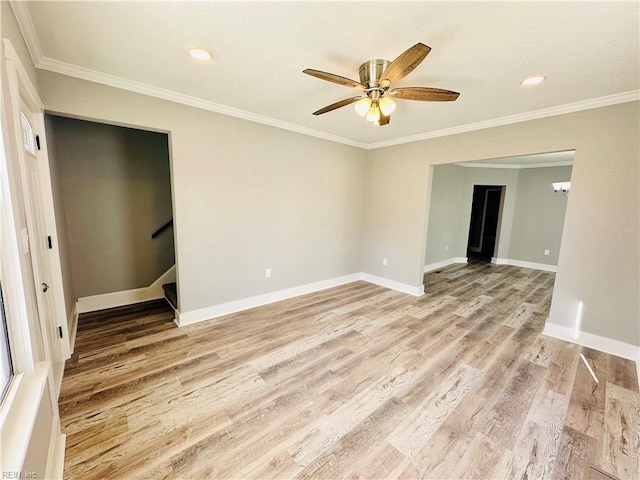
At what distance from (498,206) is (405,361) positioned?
19.8 ft

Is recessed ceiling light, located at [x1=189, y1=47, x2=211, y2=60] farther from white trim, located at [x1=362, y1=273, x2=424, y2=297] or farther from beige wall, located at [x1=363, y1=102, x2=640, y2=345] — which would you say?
white trim, located at [x1=362, y1=273, x2=424, y2=297]

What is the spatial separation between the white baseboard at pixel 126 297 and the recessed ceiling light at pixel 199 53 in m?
3.06

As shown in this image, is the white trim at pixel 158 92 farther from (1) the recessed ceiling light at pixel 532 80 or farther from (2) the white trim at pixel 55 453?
(2) the white trim at pixel 55 453

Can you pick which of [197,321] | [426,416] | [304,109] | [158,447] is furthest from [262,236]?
[426,416]

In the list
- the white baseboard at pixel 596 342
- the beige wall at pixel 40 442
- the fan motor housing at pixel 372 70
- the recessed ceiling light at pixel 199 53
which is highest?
the recessed ceiling light at pixel 199 53

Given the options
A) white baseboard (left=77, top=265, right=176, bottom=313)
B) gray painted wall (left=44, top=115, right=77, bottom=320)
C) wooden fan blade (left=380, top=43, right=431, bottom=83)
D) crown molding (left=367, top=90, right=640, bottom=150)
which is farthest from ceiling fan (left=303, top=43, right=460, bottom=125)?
white baseboard (left=77, top=265, right=176, bottom=313)

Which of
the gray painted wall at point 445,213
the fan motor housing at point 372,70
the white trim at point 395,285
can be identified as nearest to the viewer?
the fan motor housing at point 372,70

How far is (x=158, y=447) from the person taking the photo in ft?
5.12

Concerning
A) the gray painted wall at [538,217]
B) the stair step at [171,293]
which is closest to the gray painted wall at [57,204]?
the stair step at [171,293]

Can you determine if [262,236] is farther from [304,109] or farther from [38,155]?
[38,155]

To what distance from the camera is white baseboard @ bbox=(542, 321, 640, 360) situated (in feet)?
8.49

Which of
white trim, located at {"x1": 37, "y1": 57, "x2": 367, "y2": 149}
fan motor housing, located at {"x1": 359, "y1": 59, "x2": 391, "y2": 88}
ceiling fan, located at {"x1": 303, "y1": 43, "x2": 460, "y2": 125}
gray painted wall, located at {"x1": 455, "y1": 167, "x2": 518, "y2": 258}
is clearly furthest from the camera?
gray painted wall, located at {"x1": 455, "y1": 167, "x2": 518, "y2": 258}

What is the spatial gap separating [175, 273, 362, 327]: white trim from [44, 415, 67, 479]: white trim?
4.92 feet

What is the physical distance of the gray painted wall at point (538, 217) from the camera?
19.1 feet
